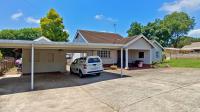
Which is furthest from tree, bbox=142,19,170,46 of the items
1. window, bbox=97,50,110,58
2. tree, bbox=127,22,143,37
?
window, bbox=97,50,110,58

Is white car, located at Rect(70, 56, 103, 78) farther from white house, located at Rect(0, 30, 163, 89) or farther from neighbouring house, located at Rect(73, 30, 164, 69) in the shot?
neighbouring house, located at Rect(73, 30, 164, 69)

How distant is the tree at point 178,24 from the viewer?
6500 cm

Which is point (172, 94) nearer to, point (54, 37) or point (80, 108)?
point (80, 108)

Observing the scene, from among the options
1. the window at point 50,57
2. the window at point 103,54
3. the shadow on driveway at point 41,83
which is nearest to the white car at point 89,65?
the shadow on driveway at point 41,83

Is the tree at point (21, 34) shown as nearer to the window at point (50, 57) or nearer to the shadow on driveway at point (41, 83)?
the window at point (50, 57)

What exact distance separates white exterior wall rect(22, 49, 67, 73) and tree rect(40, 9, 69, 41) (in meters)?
16.1

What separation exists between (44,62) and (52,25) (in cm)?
1736

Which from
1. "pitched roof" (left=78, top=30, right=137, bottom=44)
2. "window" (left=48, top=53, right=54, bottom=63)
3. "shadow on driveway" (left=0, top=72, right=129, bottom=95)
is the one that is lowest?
"shadow on driveway" (left=0, top=72, right=129, bottom=95)

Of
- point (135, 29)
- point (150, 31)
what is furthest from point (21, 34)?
point (150, 31)

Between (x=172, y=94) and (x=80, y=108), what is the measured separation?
4.31 m

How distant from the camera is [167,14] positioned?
2805 inches

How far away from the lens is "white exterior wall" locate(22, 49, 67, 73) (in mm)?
18359

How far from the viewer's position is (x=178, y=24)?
64.6m

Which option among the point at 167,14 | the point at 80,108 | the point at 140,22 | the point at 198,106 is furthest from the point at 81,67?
the point at 167,14
